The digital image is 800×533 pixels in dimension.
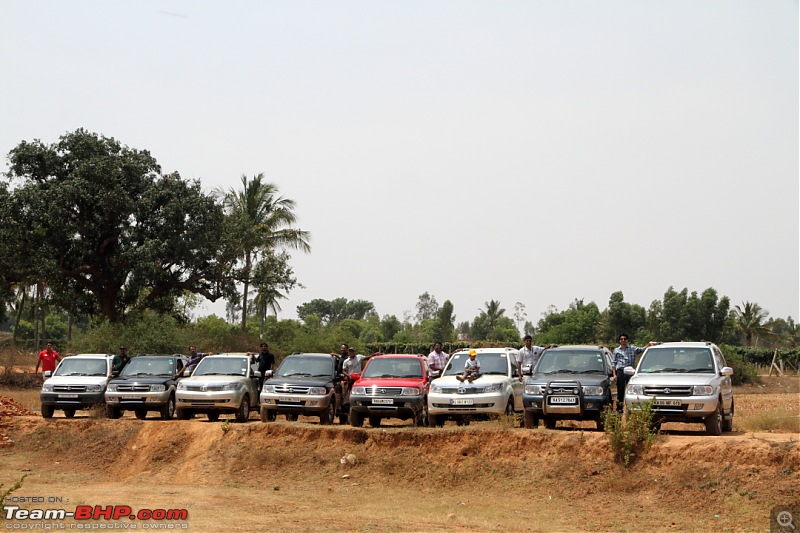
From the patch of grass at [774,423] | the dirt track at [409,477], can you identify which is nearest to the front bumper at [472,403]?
the dirt track at [409,477]

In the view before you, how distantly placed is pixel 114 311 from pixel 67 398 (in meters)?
16.4

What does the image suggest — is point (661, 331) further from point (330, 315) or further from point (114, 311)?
point (330, 315)

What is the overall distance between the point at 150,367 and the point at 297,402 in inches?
202

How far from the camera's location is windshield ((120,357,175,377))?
22359 mm

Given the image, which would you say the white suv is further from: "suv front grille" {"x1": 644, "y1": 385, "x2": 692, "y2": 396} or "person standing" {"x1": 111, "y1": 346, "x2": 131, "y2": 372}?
"person standing" {"x1": 111, "y1": 346, "x2": 131, "y2": 372}

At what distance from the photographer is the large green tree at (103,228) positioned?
35188 millimetres

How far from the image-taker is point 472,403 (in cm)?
1797

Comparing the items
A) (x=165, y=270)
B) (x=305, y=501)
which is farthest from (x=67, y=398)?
(x=165, y=270)

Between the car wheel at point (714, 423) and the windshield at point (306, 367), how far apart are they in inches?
324

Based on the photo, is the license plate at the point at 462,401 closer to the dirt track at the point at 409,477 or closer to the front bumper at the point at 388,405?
the dirt track at the point at 409,477

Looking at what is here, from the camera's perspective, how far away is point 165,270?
1489 inches

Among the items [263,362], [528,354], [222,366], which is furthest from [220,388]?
[528,354]

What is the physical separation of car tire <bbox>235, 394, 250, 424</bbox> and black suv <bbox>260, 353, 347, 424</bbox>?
833 mm

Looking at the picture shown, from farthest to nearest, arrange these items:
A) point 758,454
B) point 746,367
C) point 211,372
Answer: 1. point 746,367
2. point 211,372
3. point 758,454
